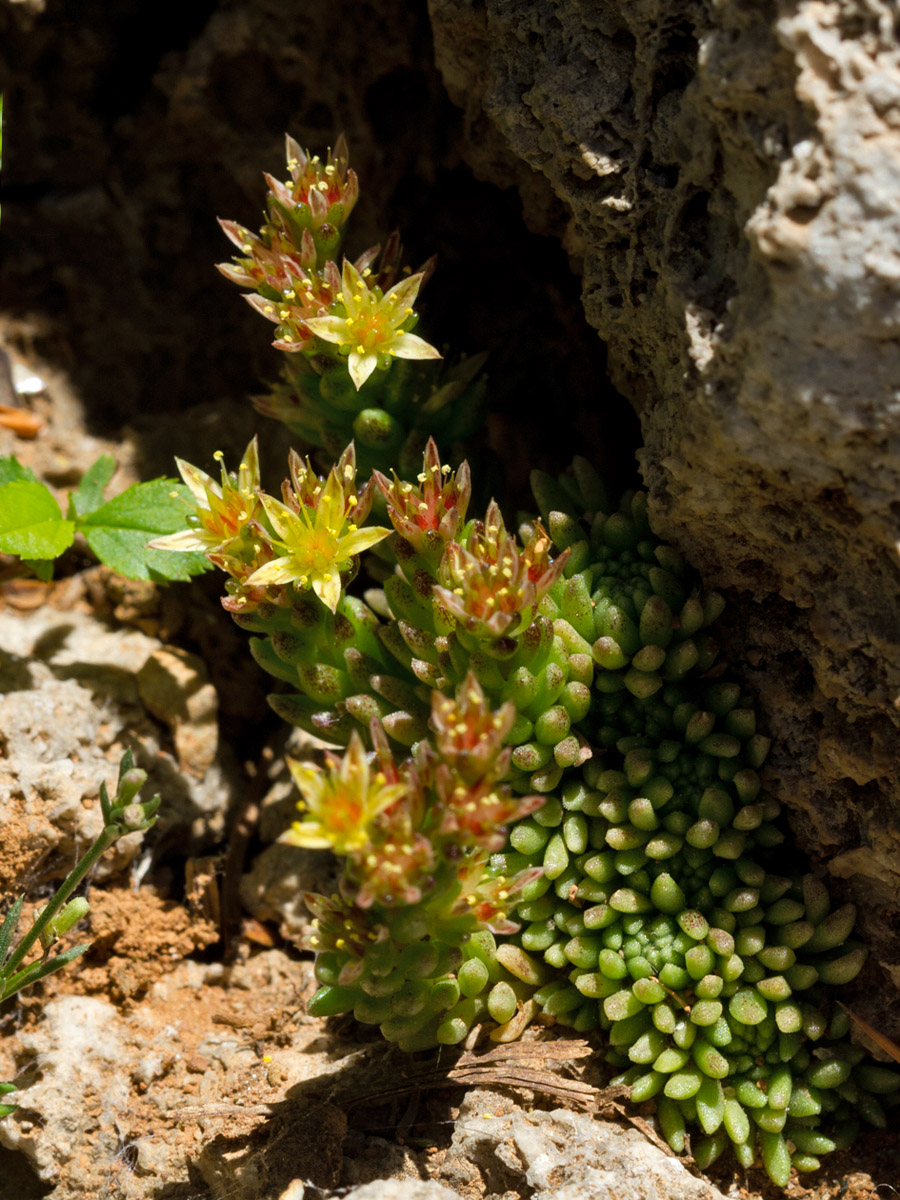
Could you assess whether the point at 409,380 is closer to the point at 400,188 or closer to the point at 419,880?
the point at 400,188

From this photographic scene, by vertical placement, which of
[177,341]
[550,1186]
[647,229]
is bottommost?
[550,1186]

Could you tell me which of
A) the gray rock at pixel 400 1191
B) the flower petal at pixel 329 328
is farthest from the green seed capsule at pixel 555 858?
the flower petal at pixel 329 328

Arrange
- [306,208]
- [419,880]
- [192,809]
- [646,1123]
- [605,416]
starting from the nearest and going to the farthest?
[419,880]
[646,1123]
[306,208]
[192,809]
[605,416]

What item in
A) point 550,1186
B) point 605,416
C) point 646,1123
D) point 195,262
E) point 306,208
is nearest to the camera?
point 550,1186

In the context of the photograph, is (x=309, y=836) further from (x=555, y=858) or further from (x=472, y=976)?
(x=555, y=858)

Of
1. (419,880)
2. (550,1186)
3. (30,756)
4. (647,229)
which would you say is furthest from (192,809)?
(647,229)

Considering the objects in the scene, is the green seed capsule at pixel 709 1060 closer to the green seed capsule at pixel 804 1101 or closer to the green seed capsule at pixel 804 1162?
the green seed capsule at pixel 804 1101
